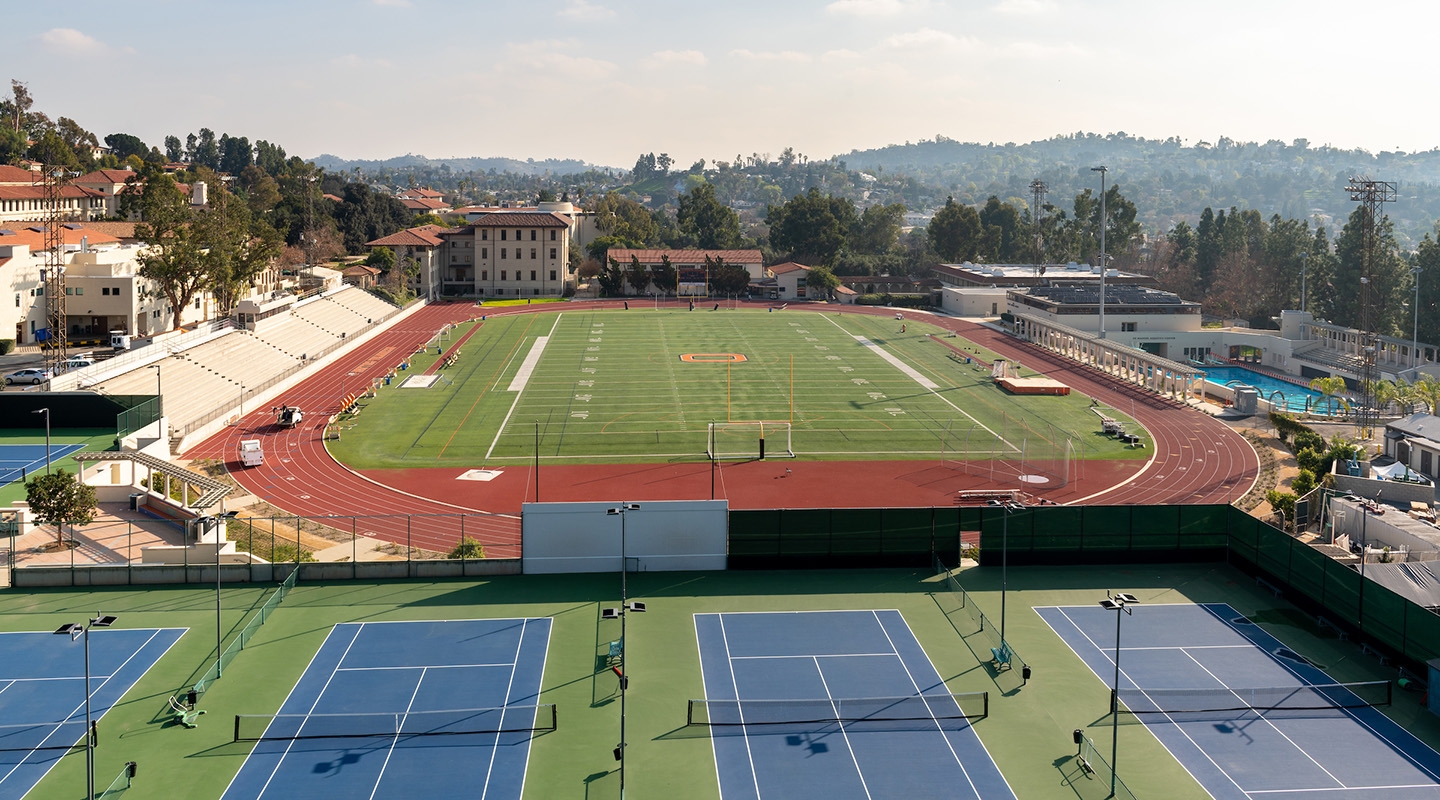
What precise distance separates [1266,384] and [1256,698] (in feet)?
229

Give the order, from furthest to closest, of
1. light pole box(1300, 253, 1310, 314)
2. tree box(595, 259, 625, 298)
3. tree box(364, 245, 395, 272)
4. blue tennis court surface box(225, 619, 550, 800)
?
tree box(595, 259, 625, 298) → tree box(364, 245, 395, 272) → light pole box(1300, 253, 1310, 314) → blue tennis court surface box(225, 619, 550, 800)

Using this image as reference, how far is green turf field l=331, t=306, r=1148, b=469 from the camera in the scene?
192 ft

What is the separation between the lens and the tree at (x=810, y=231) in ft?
493

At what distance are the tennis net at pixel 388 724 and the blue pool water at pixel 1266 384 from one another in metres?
67.6

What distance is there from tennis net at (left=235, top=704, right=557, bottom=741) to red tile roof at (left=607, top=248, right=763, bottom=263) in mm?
111805

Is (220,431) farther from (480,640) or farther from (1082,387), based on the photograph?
(1082,387)

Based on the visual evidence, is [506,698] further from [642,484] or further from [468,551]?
[642,484]

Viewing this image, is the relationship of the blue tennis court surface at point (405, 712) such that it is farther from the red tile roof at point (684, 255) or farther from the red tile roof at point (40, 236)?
the red tile roof at point (684, 255)

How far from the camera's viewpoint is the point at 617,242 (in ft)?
486

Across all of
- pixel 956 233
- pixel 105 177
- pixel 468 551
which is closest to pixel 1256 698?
pixel 468 551

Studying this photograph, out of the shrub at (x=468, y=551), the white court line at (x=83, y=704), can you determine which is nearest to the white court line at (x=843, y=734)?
the shrub at (x=468, y=551)

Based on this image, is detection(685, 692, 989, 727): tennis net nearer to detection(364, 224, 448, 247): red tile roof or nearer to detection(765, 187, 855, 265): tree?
detection(364, 224, 448, 247): red tile roof

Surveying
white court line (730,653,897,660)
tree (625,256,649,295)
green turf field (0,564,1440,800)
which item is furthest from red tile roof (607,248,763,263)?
white court line (730,653,897,660)

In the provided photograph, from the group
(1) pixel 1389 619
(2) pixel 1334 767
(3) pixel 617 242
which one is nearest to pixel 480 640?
(2) pixel 1334 767
